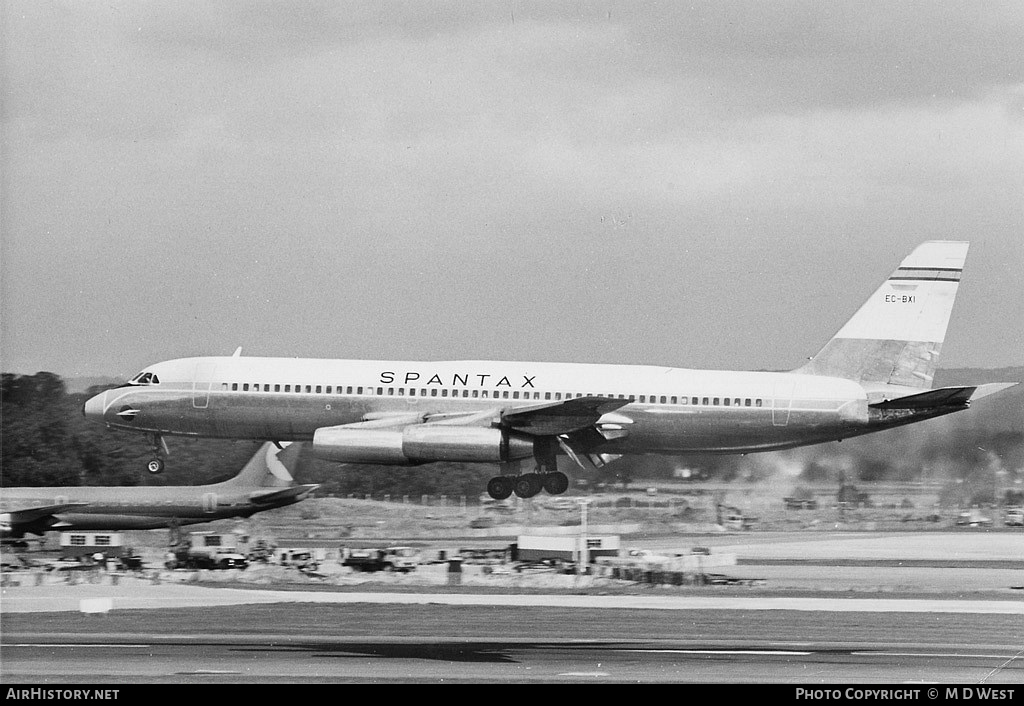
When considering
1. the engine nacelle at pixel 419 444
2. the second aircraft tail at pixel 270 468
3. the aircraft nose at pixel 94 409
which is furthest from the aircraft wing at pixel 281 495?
the aircraft nose at pixel 94 409

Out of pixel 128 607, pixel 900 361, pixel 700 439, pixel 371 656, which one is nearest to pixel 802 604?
pixel 700 439

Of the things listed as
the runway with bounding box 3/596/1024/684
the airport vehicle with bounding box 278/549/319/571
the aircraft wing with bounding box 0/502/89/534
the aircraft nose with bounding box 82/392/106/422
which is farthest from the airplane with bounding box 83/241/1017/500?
the runway with bounding box 3/596/1024/684

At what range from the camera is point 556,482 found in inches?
1152

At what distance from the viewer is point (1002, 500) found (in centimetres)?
2841

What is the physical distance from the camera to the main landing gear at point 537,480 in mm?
29141

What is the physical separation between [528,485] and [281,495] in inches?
206

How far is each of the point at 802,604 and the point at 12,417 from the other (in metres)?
16.8

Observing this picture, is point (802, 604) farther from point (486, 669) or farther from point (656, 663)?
point (486, 669)

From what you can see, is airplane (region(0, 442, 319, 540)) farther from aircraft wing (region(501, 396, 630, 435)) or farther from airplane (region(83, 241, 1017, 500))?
aircraft wing (region(501, 396, 630, 435))

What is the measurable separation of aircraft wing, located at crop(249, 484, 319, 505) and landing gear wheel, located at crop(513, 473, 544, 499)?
168 inches
